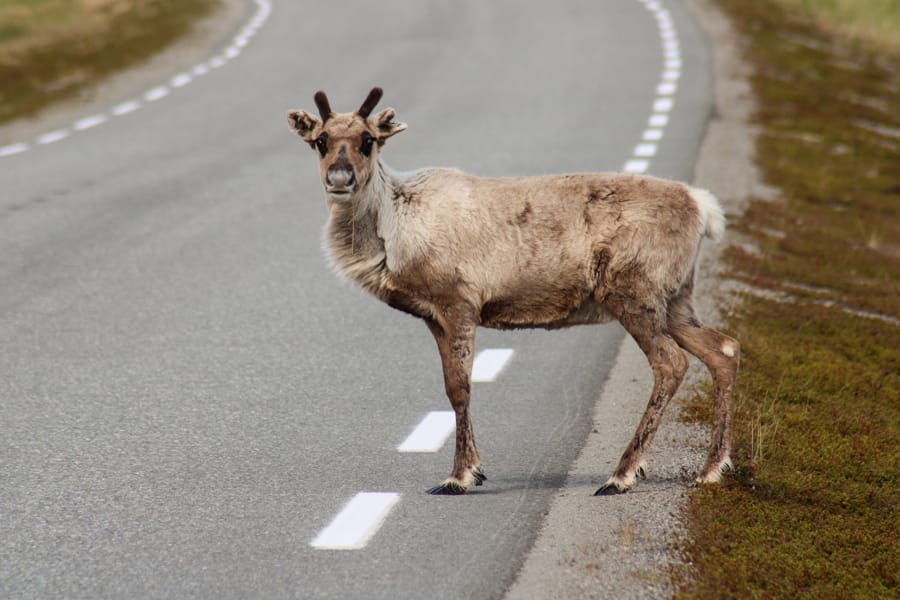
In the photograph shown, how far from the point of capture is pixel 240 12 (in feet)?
105

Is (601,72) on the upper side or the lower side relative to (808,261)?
lower

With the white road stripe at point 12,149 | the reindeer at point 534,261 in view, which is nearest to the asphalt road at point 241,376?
the white road stripe at point 12,149

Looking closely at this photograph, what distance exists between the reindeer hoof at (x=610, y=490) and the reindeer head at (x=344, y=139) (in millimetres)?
1969

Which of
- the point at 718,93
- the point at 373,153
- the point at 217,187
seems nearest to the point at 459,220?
the point at 373,153

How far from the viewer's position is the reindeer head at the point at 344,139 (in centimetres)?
676

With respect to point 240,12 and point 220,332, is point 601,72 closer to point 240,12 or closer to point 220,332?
point 240,12

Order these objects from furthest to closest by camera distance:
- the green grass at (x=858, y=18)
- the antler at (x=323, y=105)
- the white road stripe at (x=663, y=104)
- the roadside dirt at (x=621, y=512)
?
the green grass at (x=858, y=18) < the white road stripe at (x=663, y=104) < the antler at (x=323, y=105) < the roadside dirt at (x=621, y=512)

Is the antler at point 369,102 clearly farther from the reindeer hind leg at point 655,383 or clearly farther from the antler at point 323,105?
the reindeer hind leg at point 655,383

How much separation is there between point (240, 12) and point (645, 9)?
9399 millimetres

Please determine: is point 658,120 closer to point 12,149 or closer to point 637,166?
point 637,166

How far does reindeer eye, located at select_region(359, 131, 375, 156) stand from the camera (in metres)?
6.92

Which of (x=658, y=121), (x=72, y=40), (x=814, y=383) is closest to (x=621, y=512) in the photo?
(x=814, y=383)

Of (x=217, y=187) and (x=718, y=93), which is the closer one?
(x=217, y=187)

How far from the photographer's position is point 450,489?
279 inches
